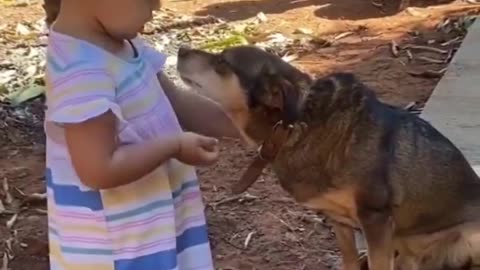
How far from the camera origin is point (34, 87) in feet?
24.6

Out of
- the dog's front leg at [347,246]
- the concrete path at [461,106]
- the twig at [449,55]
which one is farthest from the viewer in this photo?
the twig at [449,55]

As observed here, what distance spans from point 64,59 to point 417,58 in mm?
5928

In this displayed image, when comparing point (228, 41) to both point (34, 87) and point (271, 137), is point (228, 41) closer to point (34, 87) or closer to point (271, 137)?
point (34, 87)

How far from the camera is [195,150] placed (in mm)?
2799

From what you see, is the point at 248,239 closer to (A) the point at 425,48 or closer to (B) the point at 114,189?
(B) the point at 114,189

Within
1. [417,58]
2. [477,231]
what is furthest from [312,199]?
[417,58]

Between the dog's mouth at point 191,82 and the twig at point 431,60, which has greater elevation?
the dog's mouth at point 191,82

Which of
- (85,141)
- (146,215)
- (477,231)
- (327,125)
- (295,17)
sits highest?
(85,141)

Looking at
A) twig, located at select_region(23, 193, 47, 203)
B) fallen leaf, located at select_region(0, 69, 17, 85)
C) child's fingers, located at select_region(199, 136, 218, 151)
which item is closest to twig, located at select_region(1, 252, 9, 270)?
twig, located at select_region(23, 193, 47, 203)

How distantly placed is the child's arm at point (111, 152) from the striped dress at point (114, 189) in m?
0.07

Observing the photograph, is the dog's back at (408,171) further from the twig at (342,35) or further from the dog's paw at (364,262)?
the twig at (342,35)

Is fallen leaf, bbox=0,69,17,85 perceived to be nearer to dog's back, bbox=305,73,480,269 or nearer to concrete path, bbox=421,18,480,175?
concrete path, bbox=421,18,480,175

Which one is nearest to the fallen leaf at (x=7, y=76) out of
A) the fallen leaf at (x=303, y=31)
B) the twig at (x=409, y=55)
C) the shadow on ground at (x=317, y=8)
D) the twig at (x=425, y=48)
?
the fallen leaf at (x=303, y=31)

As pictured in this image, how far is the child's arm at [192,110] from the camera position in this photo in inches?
126
